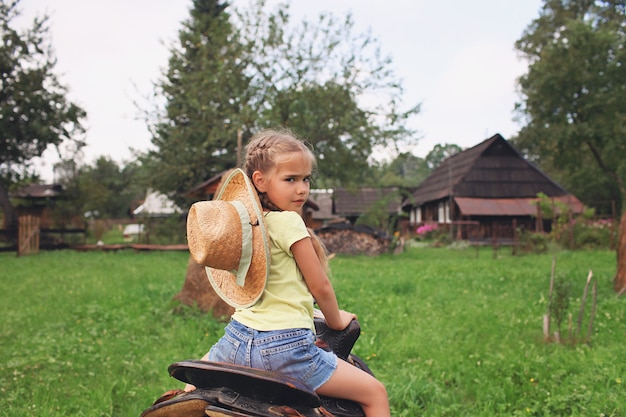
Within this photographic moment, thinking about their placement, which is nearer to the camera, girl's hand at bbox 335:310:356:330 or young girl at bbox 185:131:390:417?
young girl at bbox 185:131:390:417

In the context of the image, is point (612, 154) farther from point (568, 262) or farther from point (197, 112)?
point (197, 112)

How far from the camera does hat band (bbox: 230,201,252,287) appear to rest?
6.24 feet

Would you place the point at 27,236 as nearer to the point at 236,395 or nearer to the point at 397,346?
the point at 397,346

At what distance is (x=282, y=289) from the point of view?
204cm

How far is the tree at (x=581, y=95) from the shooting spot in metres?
28.1

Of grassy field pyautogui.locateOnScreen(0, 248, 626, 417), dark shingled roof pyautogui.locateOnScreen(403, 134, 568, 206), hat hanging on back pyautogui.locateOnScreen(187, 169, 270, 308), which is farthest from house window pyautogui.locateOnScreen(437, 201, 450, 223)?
hat hanging on back pyautogui.locateOnScreen(187, 169, 270, 308)

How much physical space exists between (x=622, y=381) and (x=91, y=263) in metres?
15.5

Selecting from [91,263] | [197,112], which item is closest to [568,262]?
[91,263]

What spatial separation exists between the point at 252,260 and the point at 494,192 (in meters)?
32.1

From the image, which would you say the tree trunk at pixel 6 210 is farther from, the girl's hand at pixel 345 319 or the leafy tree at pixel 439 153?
the leafy tree at pixel 439 153

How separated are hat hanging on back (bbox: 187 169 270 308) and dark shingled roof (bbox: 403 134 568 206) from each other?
30060 mm

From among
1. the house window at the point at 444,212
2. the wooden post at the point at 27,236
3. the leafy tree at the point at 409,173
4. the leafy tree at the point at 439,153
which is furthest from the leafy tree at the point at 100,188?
the leafy tree at the point at 439,153

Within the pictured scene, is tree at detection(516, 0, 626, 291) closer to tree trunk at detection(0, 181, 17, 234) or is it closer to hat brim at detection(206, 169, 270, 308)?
tree trunk at detection(0, 181, 17, 234)

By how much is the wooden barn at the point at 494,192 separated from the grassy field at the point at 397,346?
19.3 m
